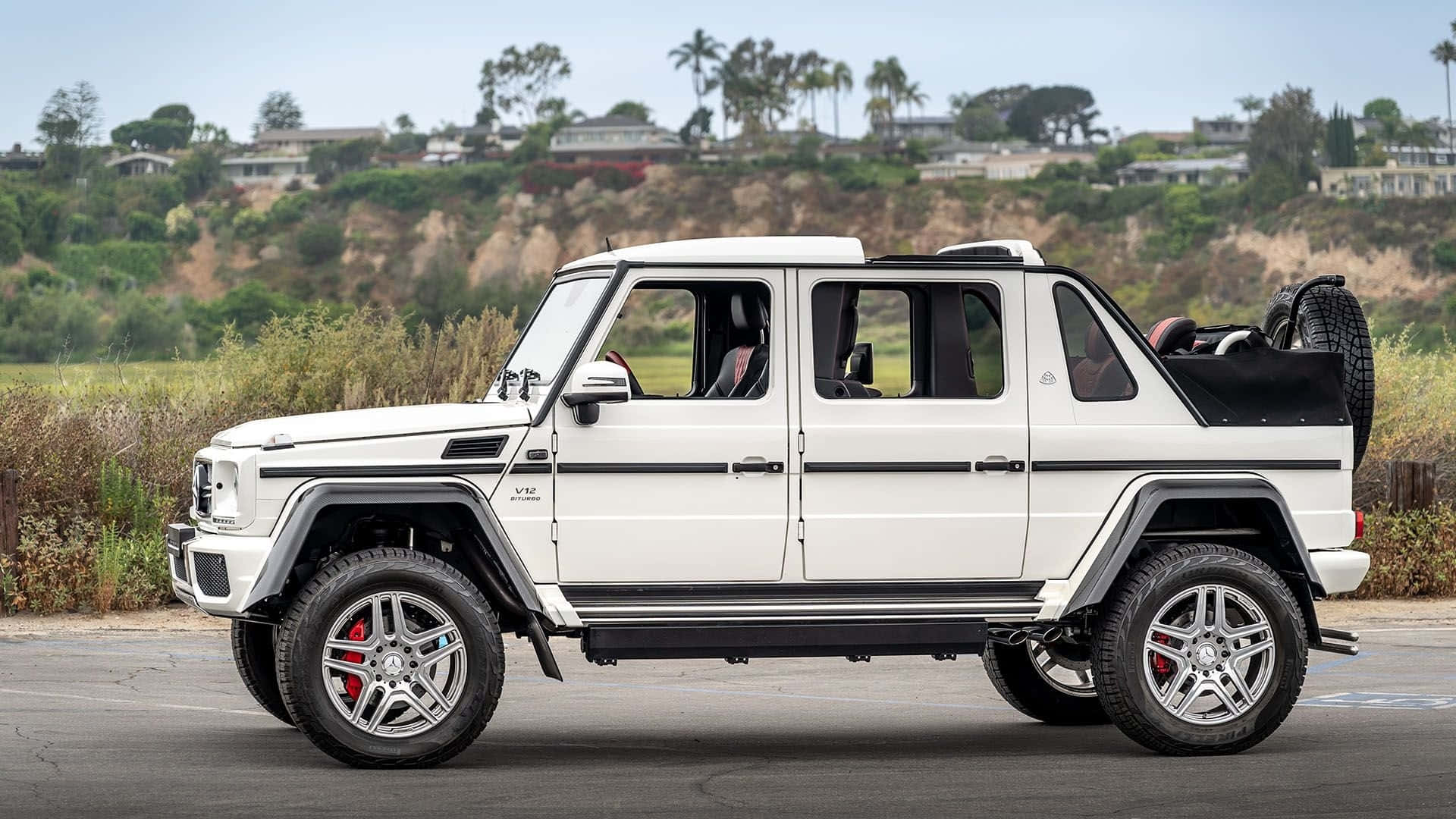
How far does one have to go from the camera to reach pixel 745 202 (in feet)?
377

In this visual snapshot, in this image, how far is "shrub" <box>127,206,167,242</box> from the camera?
353ft

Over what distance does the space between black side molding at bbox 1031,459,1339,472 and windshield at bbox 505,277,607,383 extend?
224cm

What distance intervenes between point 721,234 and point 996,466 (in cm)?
Answer: 10383

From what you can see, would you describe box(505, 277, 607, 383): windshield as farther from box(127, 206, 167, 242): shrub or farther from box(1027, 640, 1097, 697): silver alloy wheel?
box(127, 206, 167, 242): shrub

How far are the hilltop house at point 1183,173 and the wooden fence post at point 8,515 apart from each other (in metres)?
108

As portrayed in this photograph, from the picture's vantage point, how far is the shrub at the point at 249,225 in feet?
358

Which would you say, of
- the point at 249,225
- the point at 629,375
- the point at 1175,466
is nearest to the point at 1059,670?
the point at 1175,466

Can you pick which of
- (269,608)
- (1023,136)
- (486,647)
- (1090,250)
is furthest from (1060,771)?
(1023,136)

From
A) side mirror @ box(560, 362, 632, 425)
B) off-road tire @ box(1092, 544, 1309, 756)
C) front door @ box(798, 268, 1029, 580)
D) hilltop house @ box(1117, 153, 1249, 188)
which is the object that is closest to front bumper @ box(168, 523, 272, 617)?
side mirror @ box(560, 362, 632, 425)

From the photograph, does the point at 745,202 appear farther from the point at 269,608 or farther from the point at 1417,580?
the point at 269,608

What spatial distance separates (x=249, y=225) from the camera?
360ft

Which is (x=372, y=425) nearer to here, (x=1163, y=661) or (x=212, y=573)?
(x=212, y=573)

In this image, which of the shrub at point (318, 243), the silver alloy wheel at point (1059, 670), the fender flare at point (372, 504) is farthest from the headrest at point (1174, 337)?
the shrub at point (318, 243)

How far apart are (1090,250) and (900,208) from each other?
14.7m
